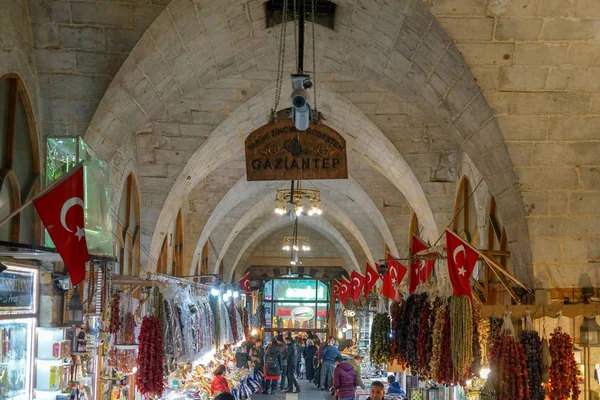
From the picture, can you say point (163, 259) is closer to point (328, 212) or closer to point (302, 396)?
point (302, 396)

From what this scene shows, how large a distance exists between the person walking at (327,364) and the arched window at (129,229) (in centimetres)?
648

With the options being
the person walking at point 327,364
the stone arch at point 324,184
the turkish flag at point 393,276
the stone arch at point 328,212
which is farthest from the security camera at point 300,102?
the stone arch at point 328,212

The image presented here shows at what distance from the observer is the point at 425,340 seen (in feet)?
24.1

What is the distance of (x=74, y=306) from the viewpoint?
7.34m

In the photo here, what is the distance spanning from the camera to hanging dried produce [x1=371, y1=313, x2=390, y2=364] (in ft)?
30.8

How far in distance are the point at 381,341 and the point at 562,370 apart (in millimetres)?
3334

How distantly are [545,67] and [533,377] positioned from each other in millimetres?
2619

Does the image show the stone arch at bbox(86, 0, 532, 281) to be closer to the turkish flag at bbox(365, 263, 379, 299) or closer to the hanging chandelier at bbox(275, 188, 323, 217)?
the hanging chandelier at bbox(275, 188, 323, 217)

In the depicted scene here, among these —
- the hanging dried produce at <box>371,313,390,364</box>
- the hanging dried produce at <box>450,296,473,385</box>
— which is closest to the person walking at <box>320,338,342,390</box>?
the hanging dried produce at <box>371,313,390,364</box>

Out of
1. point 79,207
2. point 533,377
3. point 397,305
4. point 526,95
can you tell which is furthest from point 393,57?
point 79,207

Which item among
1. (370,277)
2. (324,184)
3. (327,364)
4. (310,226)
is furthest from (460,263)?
(310,226)

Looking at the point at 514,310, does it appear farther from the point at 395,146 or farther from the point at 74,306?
the point at 395,146

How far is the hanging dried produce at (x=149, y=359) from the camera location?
26.7 feet

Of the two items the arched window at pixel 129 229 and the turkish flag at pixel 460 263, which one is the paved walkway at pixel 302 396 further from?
the turkish flag at pixel 460 263
